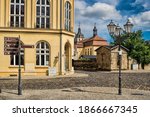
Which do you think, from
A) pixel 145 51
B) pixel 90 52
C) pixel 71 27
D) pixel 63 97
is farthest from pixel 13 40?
pixel 90 52

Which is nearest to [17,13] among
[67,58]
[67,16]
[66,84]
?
[67,16]

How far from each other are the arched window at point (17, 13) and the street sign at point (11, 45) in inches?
542

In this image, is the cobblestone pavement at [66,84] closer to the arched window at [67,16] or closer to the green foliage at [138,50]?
the arched window at [67,16]

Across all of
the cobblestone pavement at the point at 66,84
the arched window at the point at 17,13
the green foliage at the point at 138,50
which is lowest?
the cobblestone pavement at the point at 66,84


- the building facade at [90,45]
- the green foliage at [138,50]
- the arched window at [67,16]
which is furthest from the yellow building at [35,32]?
the building facade at [90,45]

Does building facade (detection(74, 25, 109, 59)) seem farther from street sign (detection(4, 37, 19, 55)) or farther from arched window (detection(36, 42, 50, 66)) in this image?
street sign (detection(4, 37, 19, 55))

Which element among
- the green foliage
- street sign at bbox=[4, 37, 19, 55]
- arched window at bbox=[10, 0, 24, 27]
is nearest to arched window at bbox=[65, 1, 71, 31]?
arched window at bbox=[10, 0, 24, 27]

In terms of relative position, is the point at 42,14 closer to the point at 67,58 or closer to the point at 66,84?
the point at 67,58

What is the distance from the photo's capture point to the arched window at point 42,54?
101 feet

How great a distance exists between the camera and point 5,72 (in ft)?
98.4

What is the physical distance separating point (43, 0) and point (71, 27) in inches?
183

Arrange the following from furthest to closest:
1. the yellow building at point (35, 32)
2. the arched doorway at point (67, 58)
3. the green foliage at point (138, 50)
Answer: the green foliage at point (138, 50), the arched doorway at point (67, 58), the yellow building at point (35, 32)

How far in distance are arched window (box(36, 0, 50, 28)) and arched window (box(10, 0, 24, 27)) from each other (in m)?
1.59

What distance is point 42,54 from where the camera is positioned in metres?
30.8
